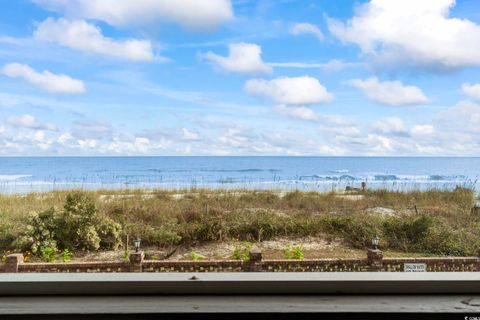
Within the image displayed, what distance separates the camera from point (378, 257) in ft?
5.50

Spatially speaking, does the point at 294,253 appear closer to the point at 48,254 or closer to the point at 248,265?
the point at 248,265

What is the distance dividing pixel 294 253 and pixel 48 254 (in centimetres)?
113

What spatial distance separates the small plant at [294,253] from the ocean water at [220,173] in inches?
28.9

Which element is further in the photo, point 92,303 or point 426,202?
point 426,202

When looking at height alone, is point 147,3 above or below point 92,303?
above

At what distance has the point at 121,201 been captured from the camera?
264cm

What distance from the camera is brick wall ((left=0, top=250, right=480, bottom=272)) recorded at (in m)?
1.33

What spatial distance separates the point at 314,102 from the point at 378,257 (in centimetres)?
74

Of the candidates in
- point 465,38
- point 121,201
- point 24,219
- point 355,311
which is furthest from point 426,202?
point 24,219

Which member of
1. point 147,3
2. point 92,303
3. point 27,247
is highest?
point 147,3

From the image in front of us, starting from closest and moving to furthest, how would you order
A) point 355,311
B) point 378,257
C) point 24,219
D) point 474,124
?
point 355,311
point 474,124
point 378,257
point 24,219

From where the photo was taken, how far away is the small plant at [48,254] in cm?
160

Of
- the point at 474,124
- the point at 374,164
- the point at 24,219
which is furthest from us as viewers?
→ the point at 374,164

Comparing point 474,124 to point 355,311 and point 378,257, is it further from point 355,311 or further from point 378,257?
point 355,311
